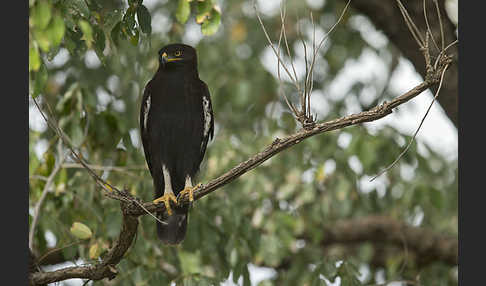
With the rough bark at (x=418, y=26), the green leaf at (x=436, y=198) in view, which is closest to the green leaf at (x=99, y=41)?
the rough bark at (x=418, y=26)

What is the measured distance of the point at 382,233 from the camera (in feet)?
22.6

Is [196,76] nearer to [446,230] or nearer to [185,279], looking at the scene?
[185,279]

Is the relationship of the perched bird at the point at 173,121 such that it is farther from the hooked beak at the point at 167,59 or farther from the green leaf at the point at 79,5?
the green leaf at the point at 79,5

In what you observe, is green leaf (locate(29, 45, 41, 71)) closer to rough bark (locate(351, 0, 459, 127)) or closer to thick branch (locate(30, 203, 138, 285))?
thick branch (locate(30, 203, 138, 285))

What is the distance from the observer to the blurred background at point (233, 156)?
3650 millimetres

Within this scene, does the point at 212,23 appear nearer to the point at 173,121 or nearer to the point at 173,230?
the point at 173,121

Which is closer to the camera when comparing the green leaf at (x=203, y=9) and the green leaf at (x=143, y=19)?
the green leaf at (x=143, y=19)

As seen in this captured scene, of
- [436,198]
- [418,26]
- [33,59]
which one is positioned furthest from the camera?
[436,198]

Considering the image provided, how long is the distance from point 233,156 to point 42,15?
3.40 m

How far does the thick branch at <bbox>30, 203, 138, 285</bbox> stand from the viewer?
10.2 feet

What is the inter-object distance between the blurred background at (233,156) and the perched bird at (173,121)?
26 cm

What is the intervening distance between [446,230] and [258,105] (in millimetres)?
2719

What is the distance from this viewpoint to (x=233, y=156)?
5.50 m

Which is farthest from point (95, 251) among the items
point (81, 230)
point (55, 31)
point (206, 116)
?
point (55, 31)
